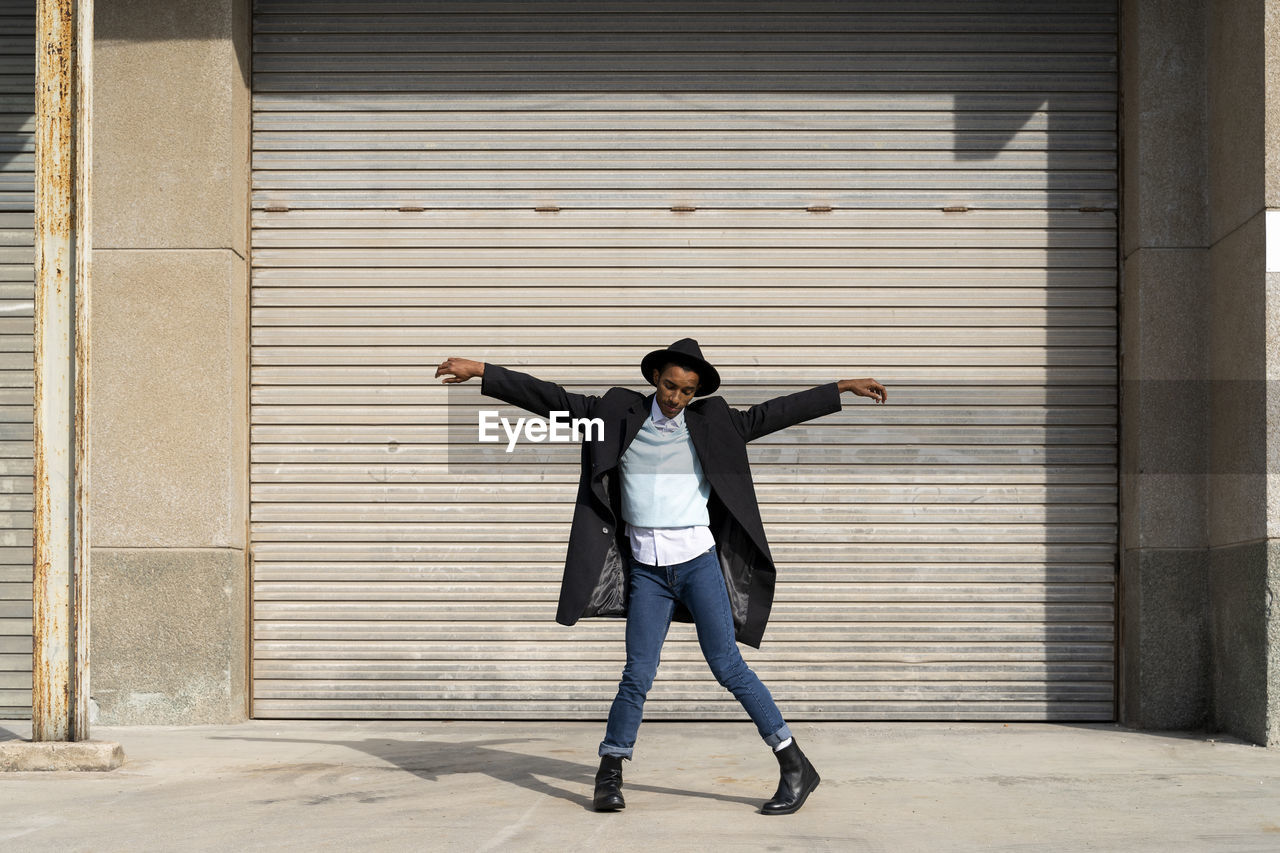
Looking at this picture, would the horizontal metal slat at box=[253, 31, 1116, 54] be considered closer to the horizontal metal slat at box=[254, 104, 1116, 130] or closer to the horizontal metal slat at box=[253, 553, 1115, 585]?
the horizontal metal slat at box=[254, 104, 1116, 130]

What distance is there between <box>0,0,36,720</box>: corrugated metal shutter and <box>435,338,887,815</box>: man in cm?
397

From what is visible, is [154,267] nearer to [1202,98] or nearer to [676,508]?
[676,508]

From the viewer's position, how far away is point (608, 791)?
5.50 meters

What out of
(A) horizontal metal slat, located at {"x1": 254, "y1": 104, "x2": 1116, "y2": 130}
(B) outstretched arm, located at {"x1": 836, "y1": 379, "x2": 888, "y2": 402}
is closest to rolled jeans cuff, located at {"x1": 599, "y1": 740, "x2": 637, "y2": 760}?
(B) outstretched arm, located at {"x1": 836, "y1": 379, "x2": 888, "y2": 402}

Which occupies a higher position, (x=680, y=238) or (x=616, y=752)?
(x=680, y=238)

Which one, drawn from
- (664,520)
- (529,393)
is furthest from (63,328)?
(664,520)

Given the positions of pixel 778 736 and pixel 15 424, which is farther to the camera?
pixel 15 424

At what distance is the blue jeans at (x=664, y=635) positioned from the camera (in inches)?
220

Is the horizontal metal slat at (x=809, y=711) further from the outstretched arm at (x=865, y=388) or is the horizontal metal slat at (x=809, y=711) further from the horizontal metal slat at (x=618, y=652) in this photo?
the outstretched arm at (x=865, y=388)

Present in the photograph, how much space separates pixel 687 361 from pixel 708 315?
2762 millimetres

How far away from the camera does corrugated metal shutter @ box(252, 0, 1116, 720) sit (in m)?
8.34

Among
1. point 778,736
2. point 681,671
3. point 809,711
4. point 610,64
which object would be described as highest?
point 610,64

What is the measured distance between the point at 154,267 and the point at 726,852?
5.22m

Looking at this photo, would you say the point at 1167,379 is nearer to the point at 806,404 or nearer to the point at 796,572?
the point at 796,572
